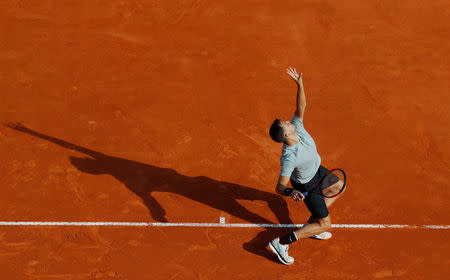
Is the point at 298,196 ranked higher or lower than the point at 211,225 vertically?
higher

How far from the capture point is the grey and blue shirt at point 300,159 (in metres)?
6.21

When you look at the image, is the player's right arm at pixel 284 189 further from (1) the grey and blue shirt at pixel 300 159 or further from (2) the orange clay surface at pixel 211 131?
(2) the orange clay surface at pixel 211 131

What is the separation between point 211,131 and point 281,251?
2.99m

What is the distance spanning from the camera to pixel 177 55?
10391 mm

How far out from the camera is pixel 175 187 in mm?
8133

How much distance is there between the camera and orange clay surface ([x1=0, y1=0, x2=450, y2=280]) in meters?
7.27

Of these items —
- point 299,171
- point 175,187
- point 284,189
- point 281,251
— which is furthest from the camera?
point 175,187

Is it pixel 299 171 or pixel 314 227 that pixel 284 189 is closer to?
pixel 299 171

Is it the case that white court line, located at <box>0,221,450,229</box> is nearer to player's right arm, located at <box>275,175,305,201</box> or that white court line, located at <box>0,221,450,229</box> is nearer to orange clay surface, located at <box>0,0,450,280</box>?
orange clay surface, located at <box>0,0,450,280</box>

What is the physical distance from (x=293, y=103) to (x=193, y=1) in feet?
14.4

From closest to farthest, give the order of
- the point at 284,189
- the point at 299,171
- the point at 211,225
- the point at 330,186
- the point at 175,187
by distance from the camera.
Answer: the point at 284,189 → the point at 299,171 → the point at 330,186 → the point at 211,225 → the point at 175,187

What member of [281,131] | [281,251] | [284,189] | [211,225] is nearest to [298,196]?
[284,189]

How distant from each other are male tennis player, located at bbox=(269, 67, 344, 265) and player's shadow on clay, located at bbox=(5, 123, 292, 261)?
0.73 meters

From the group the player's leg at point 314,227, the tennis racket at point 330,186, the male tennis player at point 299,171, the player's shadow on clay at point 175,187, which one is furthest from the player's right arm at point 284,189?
the player's shadow on clay at point 175,187
